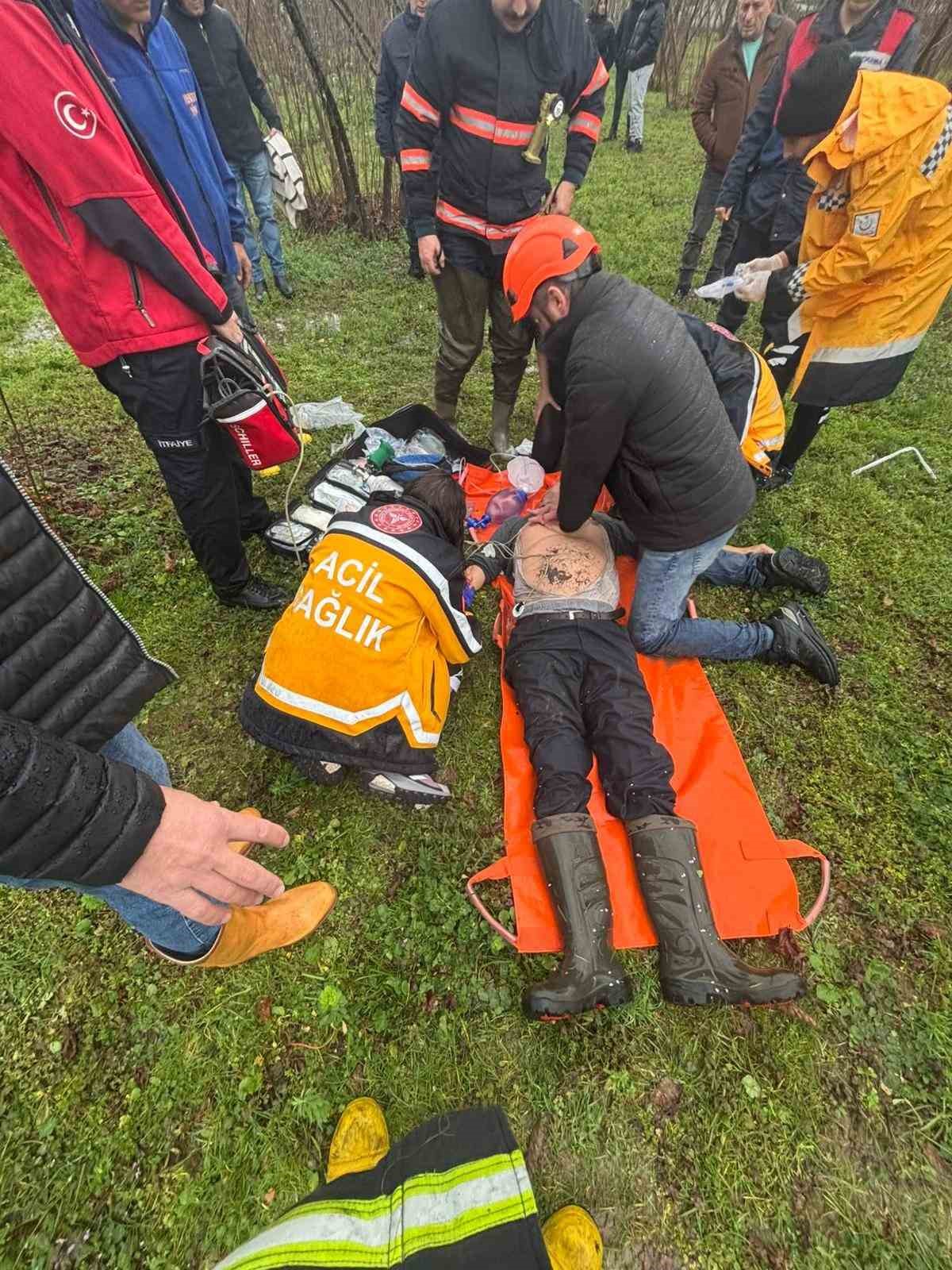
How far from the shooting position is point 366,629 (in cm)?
215

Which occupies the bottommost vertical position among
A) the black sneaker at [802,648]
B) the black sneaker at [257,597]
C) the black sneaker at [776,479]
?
the black sneaker at [257,597]

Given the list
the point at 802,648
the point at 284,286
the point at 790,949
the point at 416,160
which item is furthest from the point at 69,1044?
the point at 284,286

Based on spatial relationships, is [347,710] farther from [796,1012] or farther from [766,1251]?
[766,1251]

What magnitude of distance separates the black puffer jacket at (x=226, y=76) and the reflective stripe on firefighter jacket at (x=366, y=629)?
438 centimetres

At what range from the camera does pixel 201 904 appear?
1179mm

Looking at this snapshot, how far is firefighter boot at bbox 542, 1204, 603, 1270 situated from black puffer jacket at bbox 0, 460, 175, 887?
1.51 meters

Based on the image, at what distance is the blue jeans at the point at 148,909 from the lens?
5.00 ft

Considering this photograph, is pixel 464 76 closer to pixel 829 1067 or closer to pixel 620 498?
pixel 620 498

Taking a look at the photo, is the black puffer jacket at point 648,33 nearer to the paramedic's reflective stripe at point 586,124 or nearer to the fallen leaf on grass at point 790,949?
the paramedic's reflective stripe at point 586,124

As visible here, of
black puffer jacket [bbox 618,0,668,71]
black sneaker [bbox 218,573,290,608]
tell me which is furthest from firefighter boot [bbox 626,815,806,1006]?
black puffer jacket [bbox 618,0,668,71]

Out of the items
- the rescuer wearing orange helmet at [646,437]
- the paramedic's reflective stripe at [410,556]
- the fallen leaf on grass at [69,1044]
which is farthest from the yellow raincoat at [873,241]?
the fallen leaf on grass at [69,1044]

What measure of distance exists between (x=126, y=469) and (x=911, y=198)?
4.55 meters

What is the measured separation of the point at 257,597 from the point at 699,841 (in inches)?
95.2

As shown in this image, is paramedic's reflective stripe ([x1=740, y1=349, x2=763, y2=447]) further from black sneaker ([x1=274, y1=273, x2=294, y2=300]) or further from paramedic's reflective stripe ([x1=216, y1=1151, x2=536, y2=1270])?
black sneaker ([x1=274, y1=273, x2=294, y2=300])
